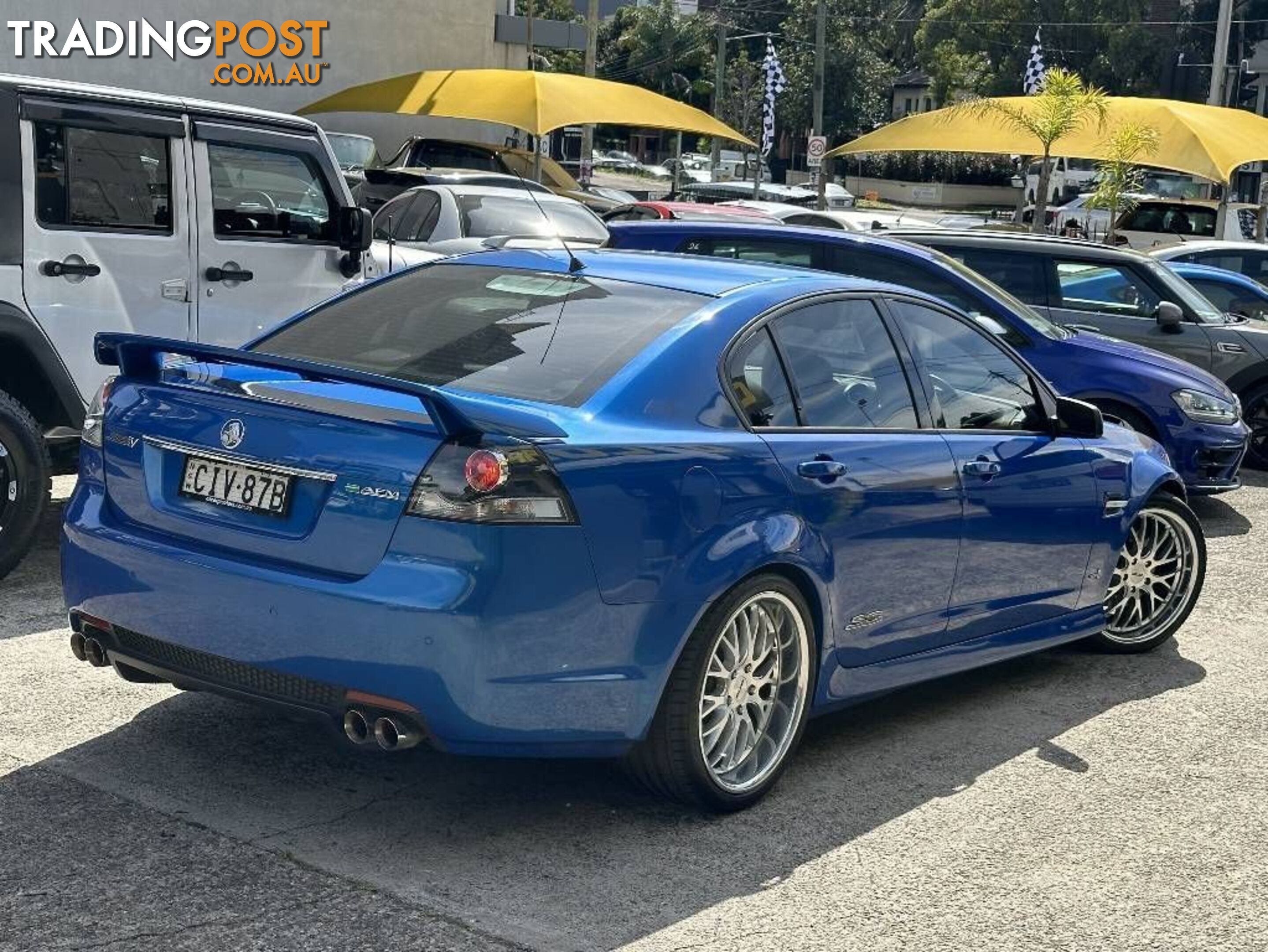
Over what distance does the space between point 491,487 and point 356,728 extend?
2.31ft

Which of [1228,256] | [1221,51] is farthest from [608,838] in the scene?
[1221,51]

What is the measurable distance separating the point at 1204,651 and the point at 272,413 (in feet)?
14.7

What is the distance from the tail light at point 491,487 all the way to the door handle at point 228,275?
4192 mm

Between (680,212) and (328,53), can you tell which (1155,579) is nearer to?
(680,212)

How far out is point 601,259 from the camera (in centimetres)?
585

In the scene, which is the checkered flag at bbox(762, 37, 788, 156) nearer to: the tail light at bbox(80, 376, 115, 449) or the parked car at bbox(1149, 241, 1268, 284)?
the parked car at bbox(1149, 241, 1268, 284)

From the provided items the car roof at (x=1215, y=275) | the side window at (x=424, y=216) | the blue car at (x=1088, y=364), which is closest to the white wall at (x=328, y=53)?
the side window at (x=424, y=216)

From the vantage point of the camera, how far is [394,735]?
14.4 feet

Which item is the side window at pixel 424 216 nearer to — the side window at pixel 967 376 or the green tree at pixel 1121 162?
the side window at pixel 967 376

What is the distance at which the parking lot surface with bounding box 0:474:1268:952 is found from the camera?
4.17 m

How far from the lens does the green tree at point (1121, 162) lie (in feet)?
78.5

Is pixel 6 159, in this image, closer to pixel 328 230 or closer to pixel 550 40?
pixel 328 230

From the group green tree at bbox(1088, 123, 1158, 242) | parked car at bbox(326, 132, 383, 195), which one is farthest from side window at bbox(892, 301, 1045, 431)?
parked car at bbox(326, 132, 383, 195)
